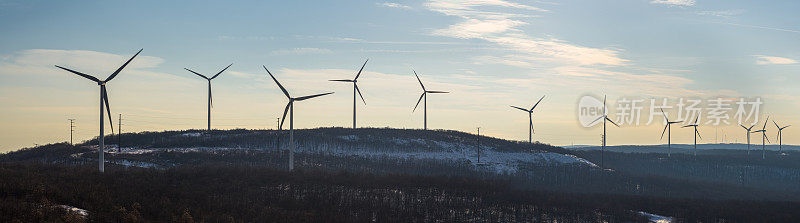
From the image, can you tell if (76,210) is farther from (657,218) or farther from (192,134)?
(192,134)

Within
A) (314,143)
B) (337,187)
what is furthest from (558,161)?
(337,187)

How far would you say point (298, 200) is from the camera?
2110 inches

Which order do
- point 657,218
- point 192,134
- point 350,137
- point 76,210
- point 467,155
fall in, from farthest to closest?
point 350,137, point 192,134, point 467,155, point 657,218, point 76,210

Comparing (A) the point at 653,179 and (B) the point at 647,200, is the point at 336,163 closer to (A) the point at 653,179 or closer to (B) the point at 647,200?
(B) the point at 647,200

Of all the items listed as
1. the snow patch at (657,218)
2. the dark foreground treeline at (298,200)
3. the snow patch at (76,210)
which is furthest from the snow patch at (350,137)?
the snow patch at (76,210)

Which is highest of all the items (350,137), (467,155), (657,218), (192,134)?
(192,134)

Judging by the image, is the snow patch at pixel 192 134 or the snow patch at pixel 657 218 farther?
the snow patch at pixel 192 134

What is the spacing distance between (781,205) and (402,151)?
65057 millimetres

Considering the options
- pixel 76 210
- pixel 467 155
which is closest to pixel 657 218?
pixel 76 210

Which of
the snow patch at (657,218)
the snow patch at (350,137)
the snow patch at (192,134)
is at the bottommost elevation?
the snow patch at (657,218)

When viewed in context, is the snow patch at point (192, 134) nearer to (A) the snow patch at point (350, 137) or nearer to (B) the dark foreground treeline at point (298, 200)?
(A) the snow patch at point (350, 137)

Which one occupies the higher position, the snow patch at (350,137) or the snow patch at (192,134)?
the snow patch at (192,134)

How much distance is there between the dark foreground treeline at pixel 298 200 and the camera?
39.8 meters

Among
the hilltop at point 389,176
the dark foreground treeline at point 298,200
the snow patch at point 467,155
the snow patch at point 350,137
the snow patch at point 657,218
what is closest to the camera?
the dark foreground treeline at point 298,200
